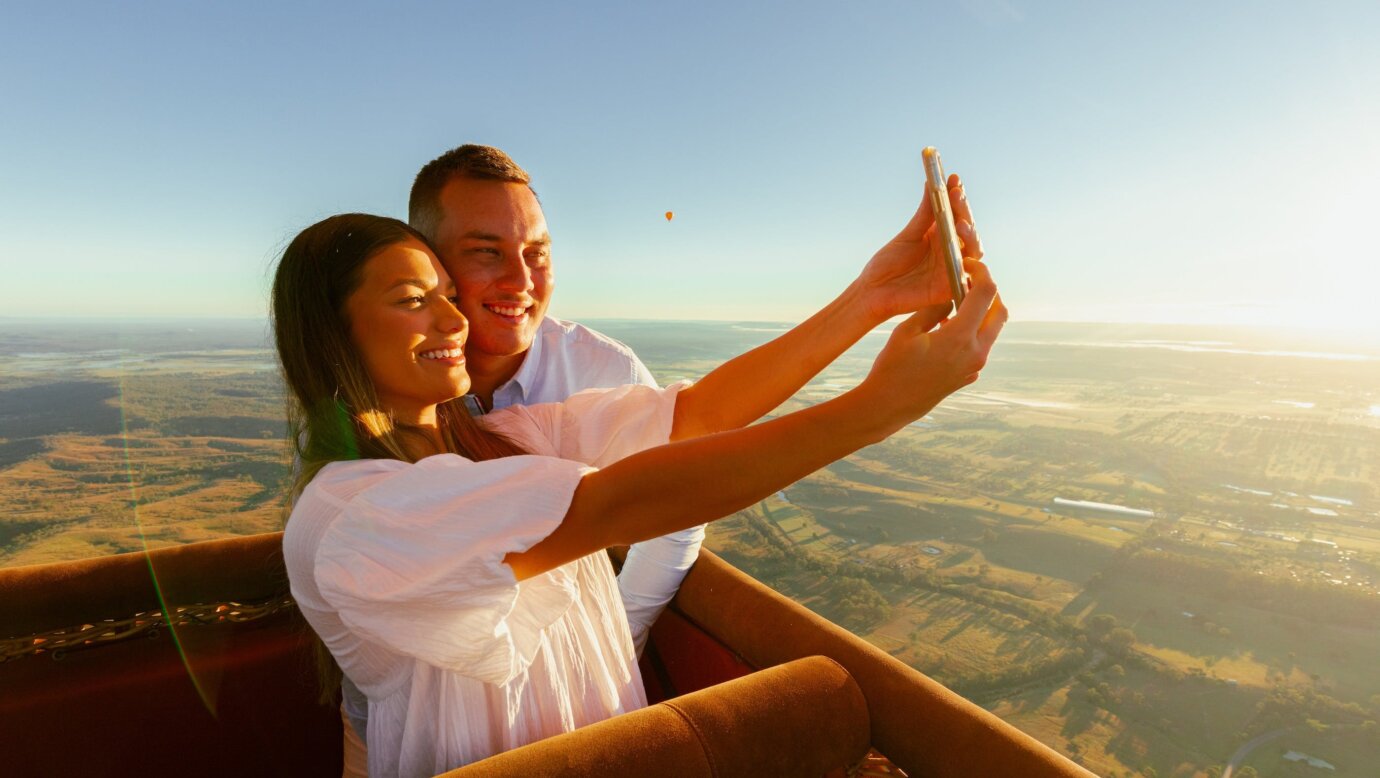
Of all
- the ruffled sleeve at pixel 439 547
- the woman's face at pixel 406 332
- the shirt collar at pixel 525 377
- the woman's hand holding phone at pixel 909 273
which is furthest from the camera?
the shirt collar at pixel 525 377

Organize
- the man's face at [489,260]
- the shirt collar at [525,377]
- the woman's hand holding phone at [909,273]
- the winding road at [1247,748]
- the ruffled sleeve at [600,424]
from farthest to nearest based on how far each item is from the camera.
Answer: the winding road at [1247,748]
the shirt collar at [525,377]
the man's face at [489,260]
the ruffled sleeve at [600,424]
the woman's hand holding phone at [909,273]

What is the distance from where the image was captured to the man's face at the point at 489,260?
1682mm

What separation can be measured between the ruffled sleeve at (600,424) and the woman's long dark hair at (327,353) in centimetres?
28

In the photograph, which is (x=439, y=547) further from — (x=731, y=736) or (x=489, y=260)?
(x=489, y=260)

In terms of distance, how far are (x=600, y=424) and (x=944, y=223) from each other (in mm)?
809

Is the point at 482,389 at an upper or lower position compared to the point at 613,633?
upper

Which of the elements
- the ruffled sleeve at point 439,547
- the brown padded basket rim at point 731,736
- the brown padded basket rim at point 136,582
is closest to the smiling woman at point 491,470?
the ruffled sleeve at point 439,547

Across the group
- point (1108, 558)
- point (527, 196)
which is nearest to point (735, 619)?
point (527, 196)

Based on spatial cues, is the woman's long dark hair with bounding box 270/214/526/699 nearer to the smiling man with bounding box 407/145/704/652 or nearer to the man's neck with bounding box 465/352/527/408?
the smiling man with bounding box 407/145/704/652

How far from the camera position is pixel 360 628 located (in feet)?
2.40

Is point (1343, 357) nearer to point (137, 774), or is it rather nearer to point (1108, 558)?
point (1108, 558)

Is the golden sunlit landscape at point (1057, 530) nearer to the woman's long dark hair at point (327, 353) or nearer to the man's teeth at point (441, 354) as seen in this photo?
the woman's long dark hair at point (327, 353)

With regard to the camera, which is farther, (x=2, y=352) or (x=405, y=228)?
(x=2, y=352)

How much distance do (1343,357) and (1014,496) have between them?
873 inches
